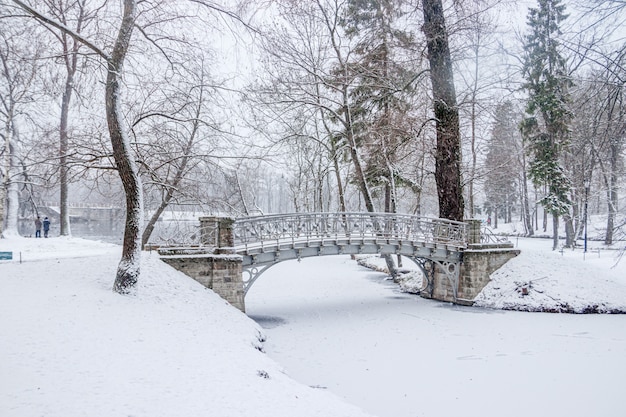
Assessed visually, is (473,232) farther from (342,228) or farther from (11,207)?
(11,207)

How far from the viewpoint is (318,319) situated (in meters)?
13.3

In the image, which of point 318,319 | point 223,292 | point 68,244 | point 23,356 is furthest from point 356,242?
point 68,244

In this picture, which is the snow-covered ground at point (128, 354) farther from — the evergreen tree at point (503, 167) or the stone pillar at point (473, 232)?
the evergreen tree at point (503, 167)

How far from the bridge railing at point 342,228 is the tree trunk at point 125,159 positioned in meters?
3.39

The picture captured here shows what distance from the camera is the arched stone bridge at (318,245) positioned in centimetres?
1196

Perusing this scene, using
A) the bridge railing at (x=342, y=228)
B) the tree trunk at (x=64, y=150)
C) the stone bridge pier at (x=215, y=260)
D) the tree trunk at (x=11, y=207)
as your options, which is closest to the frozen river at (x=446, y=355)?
the stone bridge pier at (x=215, y=260)

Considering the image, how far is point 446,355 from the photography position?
9.80 m

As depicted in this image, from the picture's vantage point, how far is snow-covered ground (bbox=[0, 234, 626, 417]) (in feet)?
17.7

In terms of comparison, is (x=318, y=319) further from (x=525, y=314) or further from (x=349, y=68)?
(x=349, y=68)

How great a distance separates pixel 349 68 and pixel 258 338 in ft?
39.6

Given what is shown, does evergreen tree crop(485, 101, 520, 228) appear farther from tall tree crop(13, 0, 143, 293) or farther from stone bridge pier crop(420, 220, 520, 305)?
tall tree crop(13, 0, 143, 293)

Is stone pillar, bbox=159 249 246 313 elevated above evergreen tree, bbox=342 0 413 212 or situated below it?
A: below

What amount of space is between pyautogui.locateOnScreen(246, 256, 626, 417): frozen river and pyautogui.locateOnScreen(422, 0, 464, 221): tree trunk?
156 inches

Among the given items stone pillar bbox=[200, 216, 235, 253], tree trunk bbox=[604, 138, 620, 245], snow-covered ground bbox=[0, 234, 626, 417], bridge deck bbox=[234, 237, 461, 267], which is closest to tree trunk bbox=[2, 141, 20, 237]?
snow-covered ground bbox=[0, 234, 626, 417]
